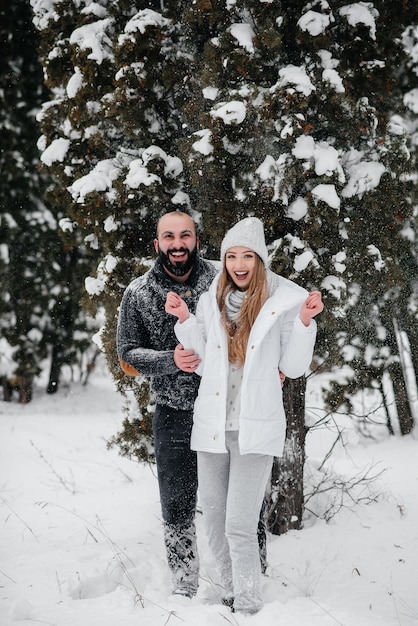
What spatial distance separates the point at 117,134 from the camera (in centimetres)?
472

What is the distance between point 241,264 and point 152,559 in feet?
7.42

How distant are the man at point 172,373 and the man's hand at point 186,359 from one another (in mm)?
170

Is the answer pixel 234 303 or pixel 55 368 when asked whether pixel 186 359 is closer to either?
pixel 234 303

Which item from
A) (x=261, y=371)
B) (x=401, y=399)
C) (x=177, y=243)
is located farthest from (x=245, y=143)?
(x=401, y=399)

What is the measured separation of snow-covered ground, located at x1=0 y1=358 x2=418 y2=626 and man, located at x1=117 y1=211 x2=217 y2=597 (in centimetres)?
27

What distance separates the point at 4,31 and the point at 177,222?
35.7ft

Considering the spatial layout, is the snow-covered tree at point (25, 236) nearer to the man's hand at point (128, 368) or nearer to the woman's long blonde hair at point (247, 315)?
the man's hand at point (128, 368)

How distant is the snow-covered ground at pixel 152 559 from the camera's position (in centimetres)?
286

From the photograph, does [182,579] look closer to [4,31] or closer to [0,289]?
[0,289]

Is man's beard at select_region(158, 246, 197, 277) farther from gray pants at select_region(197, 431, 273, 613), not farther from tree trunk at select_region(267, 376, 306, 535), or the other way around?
tree trunk at select_region(267, 376, 306, 535)

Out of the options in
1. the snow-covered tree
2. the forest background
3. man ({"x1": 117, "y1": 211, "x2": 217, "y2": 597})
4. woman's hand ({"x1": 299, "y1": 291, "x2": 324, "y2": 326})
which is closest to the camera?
woman's hand ({"x1": 299, "y1": 291, "x2": 324, "y2": 326})

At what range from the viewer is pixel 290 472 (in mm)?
4270

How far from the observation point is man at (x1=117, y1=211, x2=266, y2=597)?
325 centimetres

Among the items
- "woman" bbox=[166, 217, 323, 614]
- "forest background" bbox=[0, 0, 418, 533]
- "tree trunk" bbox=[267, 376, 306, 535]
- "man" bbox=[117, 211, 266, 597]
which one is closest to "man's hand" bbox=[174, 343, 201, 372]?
"woman" bbox=[166, 217, 323, 614]
